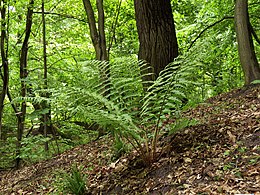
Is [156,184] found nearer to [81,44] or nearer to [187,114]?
[187,114]

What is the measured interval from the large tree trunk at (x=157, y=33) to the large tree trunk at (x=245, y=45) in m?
1.01

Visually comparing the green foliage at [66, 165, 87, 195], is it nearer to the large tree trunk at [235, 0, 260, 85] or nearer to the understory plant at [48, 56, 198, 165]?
the understory plant at [48, 56, 198, 165]

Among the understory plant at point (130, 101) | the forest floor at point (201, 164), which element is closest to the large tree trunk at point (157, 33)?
the forest floor at point (201, 164)

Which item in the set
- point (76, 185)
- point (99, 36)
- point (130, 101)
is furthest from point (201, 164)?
point (99, 36)

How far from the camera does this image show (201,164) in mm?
2309

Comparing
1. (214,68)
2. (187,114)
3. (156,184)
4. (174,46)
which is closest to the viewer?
(156,184)

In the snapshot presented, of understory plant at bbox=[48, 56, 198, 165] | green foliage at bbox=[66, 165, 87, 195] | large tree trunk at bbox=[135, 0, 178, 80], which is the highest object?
large tree trunk at bbox=[135, 0, 178, 80]

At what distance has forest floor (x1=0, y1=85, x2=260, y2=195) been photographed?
202 centimetres

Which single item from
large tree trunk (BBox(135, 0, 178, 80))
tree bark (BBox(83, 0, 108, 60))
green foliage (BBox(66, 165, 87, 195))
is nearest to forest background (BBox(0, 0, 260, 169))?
tree bark (BBox(83, 0, 108, 60))

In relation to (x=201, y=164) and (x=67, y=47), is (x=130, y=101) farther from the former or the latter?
(x=67, y=47)

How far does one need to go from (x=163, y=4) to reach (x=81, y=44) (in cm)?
404

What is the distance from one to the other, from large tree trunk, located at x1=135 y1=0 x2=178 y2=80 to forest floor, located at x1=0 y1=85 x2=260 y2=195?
51.8 inches

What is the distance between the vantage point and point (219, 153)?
2.36 meters

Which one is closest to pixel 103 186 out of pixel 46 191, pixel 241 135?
pixel 46 191
